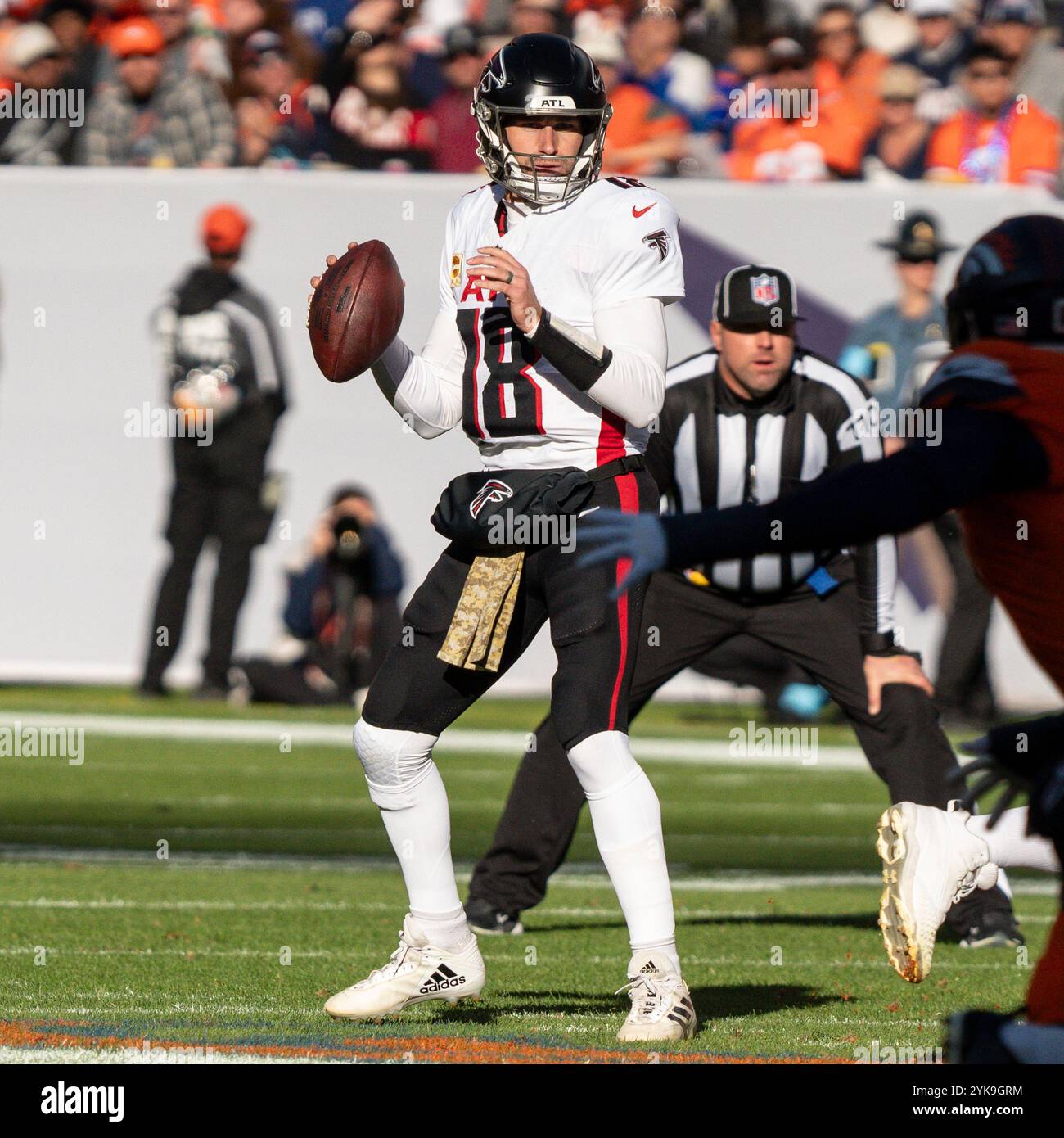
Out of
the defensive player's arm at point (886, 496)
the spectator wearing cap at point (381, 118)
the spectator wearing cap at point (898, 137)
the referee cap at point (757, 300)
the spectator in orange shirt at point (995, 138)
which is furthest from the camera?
the spectator wearing cap at point (381, 118)

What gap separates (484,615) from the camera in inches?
188

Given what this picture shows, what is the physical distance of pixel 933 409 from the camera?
3.34 meters

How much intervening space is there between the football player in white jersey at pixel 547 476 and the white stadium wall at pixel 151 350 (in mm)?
7834

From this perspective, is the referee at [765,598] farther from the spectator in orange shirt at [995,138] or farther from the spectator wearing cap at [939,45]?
the spectator wearing cap at [939,45]

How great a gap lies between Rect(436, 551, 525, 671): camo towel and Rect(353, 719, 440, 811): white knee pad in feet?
0.72

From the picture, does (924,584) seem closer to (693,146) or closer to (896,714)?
(693,146)

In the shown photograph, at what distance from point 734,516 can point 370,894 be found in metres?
4.25

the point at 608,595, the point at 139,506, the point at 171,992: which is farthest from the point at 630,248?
the point at 139,506

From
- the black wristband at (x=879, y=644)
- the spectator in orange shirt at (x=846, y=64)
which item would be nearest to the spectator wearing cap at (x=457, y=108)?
the spectator in orange shirt at (x=846, y=64)

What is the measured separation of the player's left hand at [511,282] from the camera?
177 inches

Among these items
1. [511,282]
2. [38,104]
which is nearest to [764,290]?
[511,282]

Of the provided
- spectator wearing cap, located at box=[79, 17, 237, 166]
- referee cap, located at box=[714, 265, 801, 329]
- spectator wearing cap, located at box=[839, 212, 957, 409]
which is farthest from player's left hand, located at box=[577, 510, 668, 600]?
spectator wearing cap, located at box=[79, 17, 237, 166]

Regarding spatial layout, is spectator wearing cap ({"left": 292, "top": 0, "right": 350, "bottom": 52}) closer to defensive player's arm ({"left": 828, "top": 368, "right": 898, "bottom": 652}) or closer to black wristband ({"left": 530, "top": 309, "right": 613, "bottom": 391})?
defensive player's arm ({"left": 828, "top": 368, "right": 898, "bottom": 652})

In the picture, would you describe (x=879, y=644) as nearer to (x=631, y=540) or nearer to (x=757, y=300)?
(x=757, y=300)
